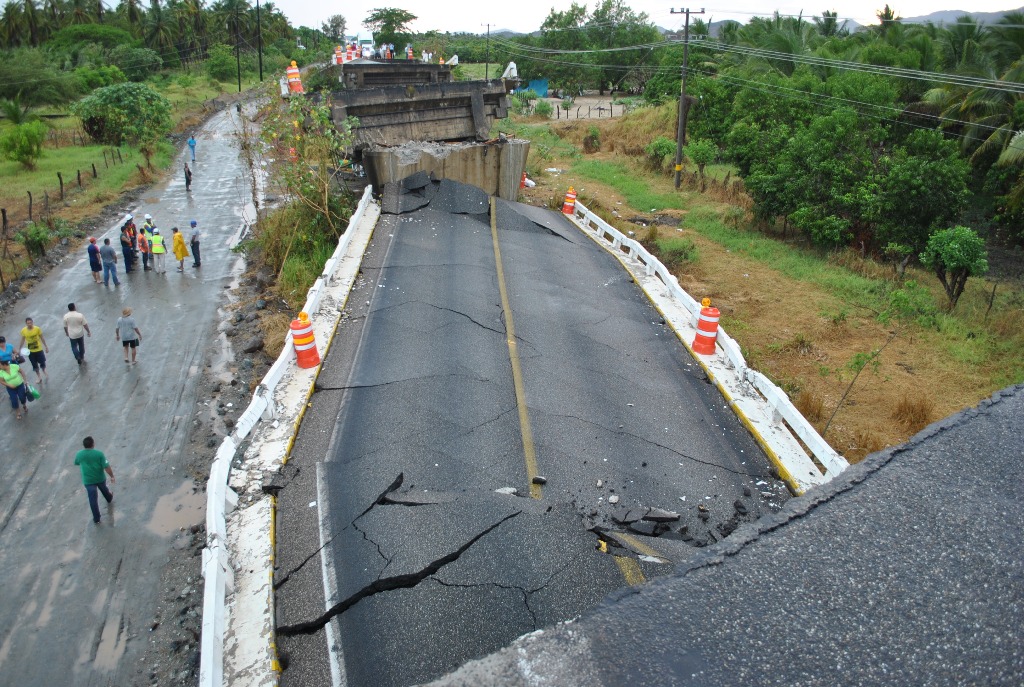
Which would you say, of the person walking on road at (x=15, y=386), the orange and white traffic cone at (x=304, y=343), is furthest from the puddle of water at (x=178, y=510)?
the person walking on road at (x=15, y=386)

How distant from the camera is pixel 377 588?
227 inches

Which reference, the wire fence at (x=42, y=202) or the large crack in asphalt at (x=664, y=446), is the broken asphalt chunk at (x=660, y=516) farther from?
the wire fence at (x=42, y=202)

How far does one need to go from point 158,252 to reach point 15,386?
7.68 metres

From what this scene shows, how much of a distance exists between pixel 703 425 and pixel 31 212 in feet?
84.3

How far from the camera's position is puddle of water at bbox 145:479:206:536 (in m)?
9.70

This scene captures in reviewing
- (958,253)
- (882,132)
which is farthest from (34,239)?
(882,132)

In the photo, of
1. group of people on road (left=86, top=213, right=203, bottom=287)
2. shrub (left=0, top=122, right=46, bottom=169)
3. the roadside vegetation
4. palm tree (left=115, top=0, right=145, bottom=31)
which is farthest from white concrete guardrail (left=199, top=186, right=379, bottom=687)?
palm tree (left=115, top=0, right=145, bottom=31)

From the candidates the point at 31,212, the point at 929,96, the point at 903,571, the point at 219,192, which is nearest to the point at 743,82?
the point at 929,96

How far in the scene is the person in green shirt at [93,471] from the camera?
921cm

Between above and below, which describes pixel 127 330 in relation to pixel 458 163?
below

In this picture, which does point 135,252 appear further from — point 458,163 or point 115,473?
point 115,473

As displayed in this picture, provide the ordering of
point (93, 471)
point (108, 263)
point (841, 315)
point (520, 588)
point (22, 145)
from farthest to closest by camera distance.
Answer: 1. point (22, 145)
2. point (108, 263)
3. point (841, 315)
4. point (93, 471)
5. point (520, 588)

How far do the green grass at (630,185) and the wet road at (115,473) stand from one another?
53.7ft

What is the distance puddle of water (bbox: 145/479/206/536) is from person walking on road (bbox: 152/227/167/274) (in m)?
10.4
